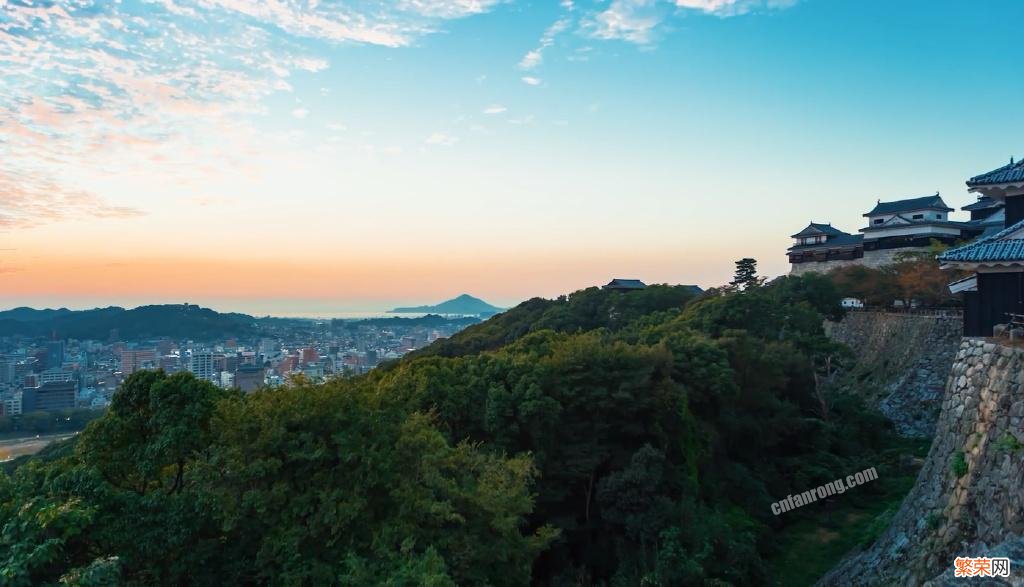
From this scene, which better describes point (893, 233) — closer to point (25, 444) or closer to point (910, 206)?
point (910, 206)

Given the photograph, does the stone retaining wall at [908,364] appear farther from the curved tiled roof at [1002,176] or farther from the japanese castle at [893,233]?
the curved tiled roof at [1002,176]

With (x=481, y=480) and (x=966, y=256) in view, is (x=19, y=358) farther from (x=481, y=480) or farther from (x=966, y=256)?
(x=966, y=256)

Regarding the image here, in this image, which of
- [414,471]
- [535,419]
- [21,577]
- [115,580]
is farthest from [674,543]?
[21,577]

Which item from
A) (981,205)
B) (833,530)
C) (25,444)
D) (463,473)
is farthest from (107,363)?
(981,205)

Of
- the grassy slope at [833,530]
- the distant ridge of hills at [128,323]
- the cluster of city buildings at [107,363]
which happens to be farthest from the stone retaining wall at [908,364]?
the distant ridge of hills at [128,323]

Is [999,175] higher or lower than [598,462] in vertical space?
higher

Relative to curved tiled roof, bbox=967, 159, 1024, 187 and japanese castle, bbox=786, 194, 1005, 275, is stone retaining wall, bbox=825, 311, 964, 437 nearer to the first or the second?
japanese castle, bbox=786, 194, 1005, 275
